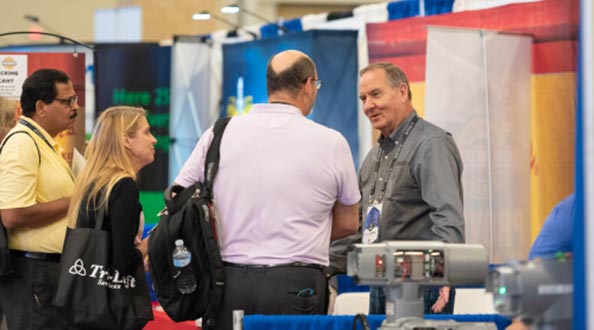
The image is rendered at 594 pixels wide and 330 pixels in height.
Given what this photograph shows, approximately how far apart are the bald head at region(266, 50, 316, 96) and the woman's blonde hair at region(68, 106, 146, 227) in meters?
0.64

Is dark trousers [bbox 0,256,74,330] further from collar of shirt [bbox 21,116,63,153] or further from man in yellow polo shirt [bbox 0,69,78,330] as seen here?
collar of shirt [bbox 21,116,63,153]

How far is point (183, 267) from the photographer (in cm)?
303

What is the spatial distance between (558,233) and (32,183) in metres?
1.91

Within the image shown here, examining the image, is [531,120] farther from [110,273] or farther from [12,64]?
[110,273]

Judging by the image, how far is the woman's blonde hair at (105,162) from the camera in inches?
132

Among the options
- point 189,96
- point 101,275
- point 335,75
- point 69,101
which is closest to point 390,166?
point 101,275

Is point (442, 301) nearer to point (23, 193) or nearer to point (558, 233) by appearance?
point (558, 233)

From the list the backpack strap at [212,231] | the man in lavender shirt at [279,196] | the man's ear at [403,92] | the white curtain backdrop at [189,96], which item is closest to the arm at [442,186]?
the man's ear at [403,92]

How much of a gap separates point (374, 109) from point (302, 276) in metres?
0.85

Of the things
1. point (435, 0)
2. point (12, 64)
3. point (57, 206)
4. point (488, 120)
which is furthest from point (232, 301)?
point (435, 0)

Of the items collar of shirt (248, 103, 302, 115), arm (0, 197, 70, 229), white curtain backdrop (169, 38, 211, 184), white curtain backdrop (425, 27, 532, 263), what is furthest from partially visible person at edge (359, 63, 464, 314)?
white curtain backdrop (169, 38, 211, 184)

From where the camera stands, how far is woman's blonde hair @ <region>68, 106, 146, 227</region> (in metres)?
3.35

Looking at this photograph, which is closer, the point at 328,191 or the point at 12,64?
the point at 328,191

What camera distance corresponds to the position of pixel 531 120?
21.0 feet
